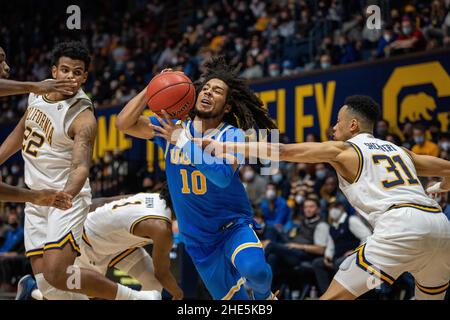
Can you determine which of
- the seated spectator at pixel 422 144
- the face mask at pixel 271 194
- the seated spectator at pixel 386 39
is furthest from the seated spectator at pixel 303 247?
the seated spectator at pixel 386 39

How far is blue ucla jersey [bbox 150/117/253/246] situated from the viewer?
5.04 m

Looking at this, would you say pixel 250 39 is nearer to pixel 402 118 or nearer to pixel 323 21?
pixel 323 21

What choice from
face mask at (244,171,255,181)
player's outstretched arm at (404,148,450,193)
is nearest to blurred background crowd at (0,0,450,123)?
face mask at (244,171,255,181)

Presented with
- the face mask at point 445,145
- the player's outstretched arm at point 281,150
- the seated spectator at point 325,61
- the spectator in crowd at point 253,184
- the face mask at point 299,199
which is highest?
the seated spectator at point 325,61

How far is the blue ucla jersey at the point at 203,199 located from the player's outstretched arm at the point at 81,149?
51 centimetres

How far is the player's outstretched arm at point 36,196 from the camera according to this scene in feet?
14.3

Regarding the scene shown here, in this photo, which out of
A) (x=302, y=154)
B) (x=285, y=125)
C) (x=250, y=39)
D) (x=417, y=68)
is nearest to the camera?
(x=302, y=154)

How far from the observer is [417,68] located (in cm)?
1086

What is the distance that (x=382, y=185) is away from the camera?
4496mm

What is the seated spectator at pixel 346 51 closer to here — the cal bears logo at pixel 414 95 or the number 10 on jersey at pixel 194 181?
the cal bears logo at pixel 414 95

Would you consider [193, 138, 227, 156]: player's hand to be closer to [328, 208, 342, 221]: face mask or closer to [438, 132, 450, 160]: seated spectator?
[328, 208, 342, 221]: face mask

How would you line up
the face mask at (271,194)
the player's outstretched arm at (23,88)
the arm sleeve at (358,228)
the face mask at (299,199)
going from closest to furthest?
the player's outstretched arm at (23,88), the arm sleeve at (358,228), the face mask at (299,199), the face mask at (271,194)
